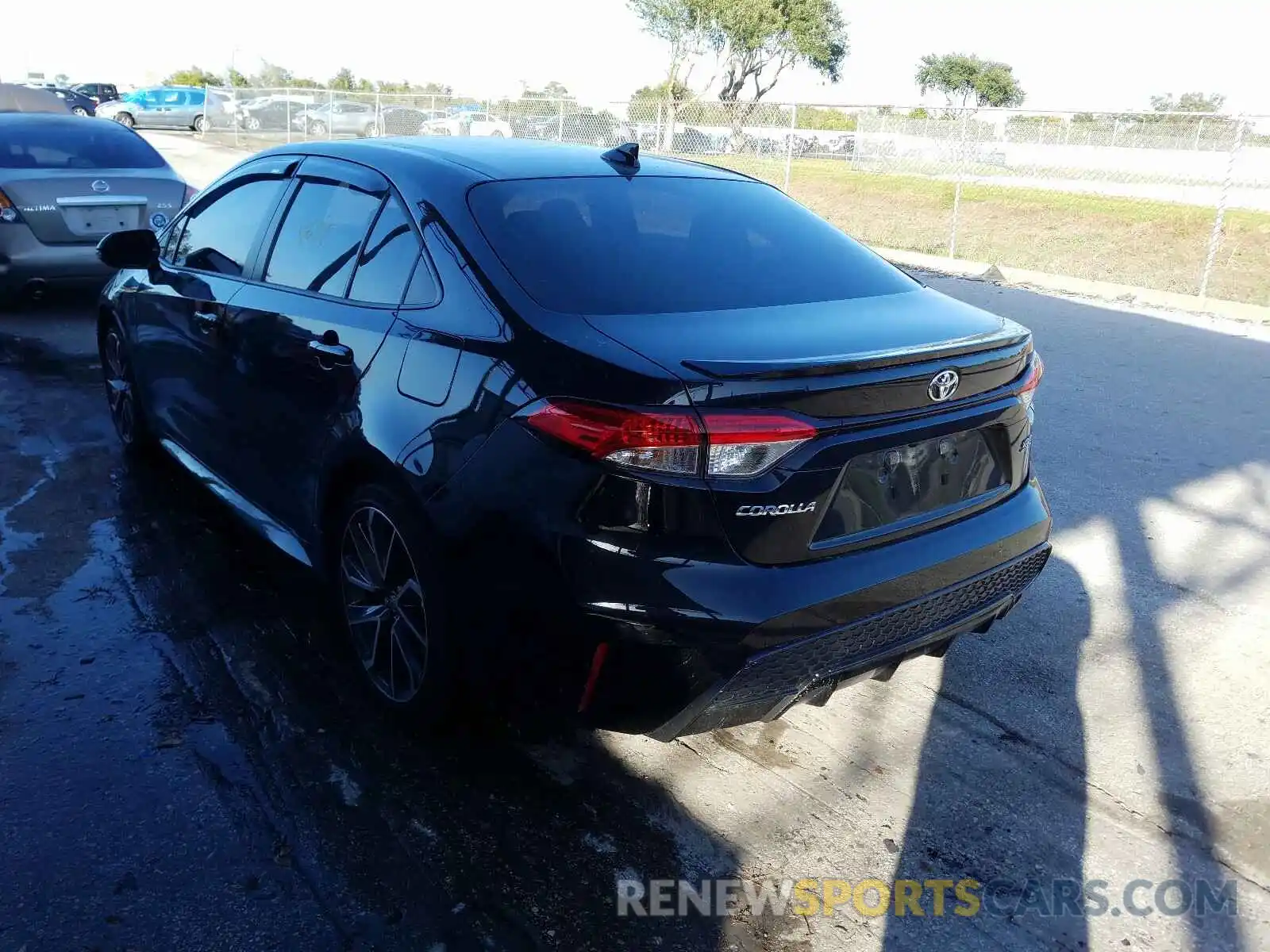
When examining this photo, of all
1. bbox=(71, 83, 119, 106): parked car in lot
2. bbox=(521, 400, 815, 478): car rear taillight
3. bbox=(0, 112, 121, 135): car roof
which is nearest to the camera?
bbox=(521, 400, 815, 478): car rear taillight

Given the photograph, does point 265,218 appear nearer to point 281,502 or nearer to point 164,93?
point 281,502

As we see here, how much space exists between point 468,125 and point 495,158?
75.3 feet

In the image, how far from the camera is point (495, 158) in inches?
137

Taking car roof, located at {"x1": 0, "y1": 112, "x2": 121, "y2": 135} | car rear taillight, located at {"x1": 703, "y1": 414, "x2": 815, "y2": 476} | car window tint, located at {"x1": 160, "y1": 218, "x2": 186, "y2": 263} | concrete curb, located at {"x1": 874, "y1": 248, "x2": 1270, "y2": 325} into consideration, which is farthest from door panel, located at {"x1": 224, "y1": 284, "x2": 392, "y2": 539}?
concrete curb, located at {"x1": 874, "y1": 248, "x2": 1270, "y2": 325}

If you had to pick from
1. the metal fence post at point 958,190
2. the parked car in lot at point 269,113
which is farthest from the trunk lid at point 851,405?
the parked car in lot at point 269,113

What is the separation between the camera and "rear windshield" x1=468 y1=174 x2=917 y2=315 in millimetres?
2889

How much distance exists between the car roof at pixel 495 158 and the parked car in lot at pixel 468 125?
20.9 m

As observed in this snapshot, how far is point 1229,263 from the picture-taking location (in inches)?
651

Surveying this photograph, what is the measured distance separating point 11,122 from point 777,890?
366 inches

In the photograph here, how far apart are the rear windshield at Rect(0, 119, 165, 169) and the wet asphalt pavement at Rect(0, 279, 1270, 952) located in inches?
204

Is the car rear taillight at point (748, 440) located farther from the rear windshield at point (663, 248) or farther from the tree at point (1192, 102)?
the tree at point (1192, 102)

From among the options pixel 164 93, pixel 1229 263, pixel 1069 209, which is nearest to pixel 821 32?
pixel 164 93

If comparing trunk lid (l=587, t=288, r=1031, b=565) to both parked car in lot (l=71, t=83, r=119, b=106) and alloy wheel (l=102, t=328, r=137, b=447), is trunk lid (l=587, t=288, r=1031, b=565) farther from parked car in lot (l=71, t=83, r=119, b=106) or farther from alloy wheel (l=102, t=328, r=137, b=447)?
parked car in lot (l=71, t=83, r=119, b=106)

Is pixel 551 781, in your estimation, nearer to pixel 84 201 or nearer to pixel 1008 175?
pixel 84 201
